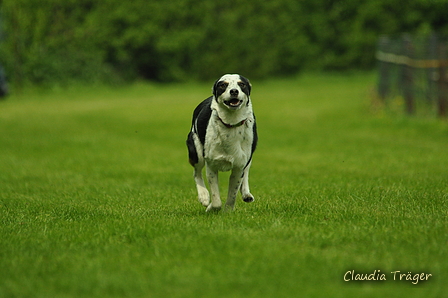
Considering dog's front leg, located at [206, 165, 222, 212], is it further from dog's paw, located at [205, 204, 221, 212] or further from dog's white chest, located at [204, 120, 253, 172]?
dog's white chest, located at [204, 120, 253, 172]

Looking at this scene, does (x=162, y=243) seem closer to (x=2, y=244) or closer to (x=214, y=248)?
(x=214, y=248)

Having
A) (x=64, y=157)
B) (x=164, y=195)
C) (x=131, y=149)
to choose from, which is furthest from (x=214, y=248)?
(x=131, y=149)

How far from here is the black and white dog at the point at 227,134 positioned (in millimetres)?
7105

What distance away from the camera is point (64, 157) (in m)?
15.3

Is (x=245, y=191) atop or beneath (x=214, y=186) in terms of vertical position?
beneath

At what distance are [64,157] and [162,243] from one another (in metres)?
9.56

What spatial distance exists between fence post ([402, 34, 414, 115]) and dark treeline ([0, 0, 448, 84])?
1475cm

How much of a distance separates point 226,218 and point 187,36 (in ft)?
117

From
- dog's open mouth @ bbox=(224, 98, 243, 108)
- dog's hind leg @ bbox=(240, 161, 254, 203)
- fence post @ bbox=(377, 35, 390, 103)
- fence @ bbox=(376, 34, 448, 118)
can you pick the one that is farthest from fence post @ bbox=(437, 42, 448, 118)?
dog's open mouth @ bbox=(224, 98, 243, 108)

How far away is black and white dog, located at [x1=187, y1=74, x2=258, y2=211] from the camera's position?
711cm

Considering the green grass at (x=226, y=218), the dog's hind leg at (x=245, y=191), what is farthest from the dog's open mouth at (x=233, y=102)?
the green grass at (x=226, y=218)

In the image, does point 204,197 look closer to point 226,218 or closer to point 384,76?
point 226,218

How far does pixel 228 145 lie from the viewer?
24.0ft

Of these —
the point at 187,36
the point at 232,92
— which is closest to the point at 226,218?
the point at 232,92
